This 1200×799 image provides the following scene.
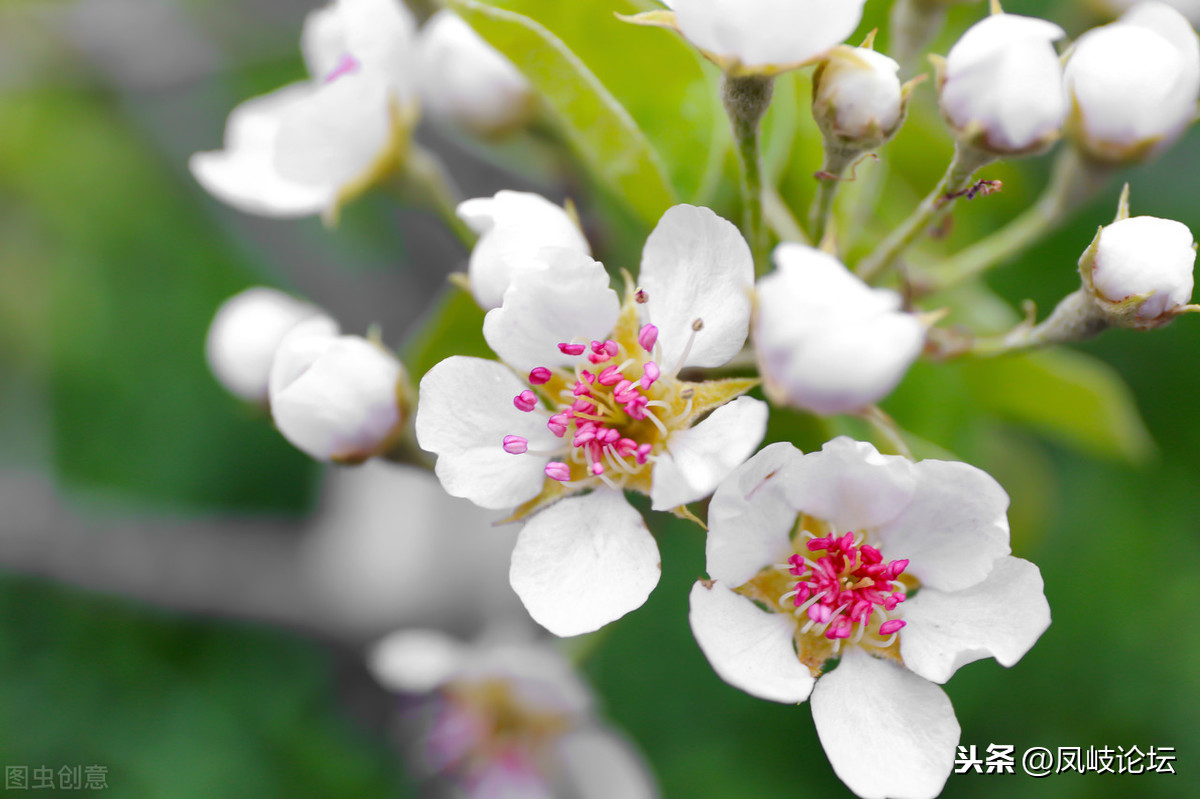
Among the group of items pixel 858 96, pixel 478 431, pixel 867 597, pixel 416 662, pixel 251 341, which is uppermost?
pixel 858 96

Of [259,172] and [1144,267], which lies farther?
[259,172]

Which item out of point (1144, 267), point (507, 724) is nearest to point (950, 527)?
point (1144, 267)

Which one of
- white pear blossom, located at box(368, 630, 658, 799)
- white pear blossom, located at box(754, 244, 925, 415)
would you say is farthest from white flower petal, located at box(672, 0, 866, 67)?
white pear blossom, located at box(368, 630, 658, 799)

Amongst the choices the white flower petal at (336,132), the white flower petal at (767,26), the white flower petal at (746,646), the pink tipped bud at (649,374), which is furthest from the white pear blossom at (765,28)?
the white flower petal at (336,132)

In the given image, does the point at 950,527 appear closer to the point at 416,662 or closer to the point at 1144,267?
the point at 1144,267

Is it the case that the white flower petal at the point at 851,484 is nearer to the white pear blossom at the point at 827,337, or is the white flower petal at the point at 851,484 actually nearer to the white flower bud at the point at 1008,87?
the white pear blossom at the point at 827,337

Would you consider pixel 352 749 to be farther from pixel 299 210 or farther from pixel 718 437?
pixel 718 437
